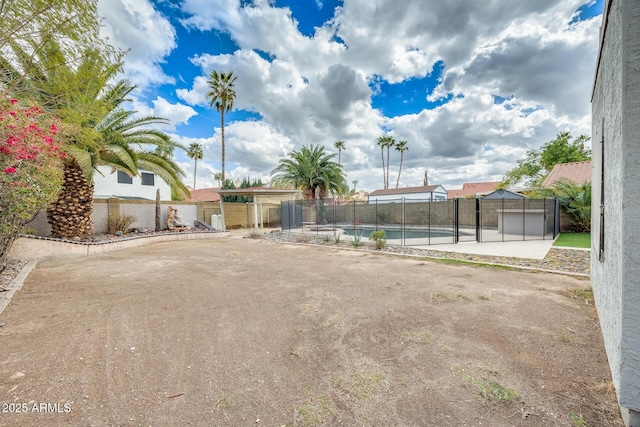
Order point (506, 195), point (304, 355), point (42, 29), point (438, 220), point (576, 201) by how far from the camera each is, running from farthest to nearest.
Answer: point (438, 220)
point (506, 195)
point (576, 201)
point (42, 29)
point (304, 355)

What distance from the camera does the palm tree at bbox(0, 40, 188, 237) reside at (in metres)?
5.83

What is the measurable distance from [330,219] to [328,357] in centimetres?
1961

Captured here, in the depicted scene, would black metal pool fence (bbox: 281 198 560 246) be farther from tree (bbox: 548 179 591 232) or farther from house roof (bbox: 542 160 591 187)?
house roof (bbox: 542 160 591 187)

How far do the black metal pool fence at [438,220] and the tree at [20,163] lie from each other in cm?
1058

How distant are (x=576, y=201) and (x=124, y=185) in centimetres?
2984

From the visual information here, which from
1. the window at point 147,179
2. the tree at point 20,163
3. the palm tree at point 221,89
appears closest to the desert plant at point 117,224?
the tree at point 20,163

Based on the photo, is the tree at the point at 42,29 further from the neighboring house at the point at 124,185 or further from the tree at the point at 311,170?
the tree at the point at 311,170

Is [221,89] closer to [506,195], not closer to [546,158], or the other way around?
[506,195]

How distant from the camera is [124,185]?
2183 cm

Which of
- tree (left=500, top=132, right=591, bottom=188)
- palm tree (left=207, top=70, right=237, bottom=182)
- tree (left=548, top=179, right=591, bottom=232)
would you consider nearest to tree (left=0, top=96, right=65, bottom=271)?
palm tree (left=207, top=70, right=237, bottom=182)

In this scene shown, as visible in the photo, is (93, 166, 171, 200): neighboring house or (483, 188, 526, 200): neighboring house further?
(93, 166, 171, 200): neighboring house

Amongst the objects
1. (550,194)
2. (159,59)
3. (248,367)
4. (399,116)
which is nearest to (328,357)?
(248,367)

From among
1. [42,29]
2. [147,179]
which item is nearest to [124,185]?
[147,179]

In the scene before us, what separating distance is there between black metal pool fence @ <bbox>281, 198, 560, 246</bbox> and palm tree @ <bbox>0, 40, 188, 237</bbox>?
7837mm
